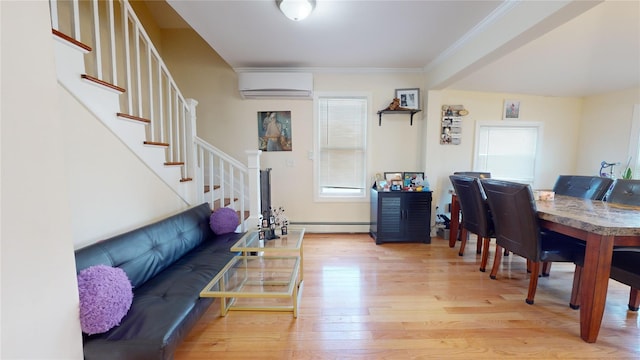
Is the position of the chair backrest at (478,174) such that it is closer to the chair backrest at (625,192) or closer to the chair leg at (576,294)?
the chair backrest at (625,192)

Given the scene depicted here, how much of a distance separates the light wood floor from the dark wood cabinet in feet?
2.43

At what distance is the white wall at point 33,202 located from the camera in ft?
2.77

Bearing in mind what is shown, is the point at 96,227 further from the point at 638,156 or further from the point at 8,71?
the point at 638,156

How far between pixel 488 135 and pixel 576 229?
97.0 inches

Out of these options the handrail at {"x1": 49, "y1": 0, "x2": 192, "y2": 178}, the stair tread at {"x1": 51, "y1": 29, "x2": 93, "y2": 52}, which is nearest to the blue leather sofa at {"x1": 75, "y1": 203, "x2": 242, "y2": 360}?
the handrail at {"x1": 49, "y1": 0, "x2": 192, "y2": 178}

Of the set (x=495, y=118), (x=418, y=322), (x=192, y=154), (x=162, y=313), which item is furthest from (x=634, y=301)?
(x=192, y=154)

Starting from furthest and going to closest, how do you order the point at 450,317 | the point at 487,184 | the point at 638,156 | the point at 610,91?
1. the point at 610,91
2. the point at 638,156
3. the point at 487,184
4. the point at 450,317

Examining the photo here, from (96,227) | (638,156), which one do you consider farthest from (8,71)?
(638,156)

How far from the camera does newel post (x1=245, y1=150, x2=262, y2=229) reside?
9.23ft

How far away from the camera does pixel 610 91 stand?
3.49 m

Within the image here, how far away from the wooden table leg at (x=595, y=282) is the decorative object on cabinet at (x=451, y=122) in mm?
2259

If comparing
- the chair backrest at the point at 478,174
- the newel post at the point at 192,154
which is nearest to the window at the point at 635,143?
the chair backrest at the point at 478,174

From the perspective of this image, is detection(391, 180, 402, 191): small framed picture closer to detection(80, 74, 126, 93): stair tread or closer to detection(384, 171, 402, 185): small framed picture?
detection(384, 171, 402, 185): small framed picture

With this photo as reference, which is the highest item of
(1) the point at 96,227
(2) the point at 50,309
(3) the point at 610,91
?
(3) the point at 610,91
